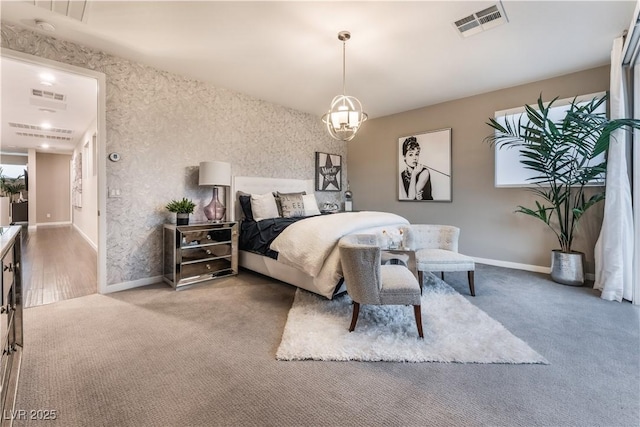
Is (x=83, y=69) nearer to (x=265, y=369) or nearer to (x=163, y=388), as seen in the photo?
(x=163, y=388)

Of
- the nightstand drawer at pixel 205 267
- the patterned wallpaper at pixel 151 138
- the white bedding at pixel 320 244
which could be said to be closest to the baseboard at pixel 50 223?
the patterned wallpaper at pixel 151 138

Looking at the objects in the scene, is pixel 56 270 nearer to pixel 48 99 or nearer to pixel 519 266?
pixel 48 99

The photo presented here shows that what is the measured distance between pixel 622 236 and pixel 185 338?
14.9 ft

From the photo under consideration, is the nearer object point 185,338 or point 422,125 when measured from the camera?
point 185,338

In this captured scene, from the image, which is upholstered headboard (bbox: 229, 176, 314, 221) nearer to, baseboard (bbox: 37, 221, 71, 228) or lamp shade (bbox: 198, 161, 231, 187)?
lamp shade (bbox: 198, 161, 231, 187)

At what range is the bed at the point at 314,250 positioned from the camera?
108 inches

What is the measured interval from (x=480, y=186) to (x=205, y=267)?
4.53 metres

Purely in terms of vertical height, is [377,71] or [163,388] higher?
[377,71]

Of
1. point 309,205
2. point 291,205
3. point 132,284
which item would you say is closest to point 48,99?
point 132,284

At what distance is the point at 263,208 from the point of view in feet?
13.8

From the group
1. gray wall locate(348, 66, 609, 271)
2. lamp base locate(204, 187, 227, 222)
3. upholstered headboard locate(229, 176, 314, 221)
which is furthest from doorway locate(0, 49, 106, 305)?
gray wall locate(348, 66, 609, 271)

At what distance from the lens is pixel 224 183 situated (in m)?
3.88

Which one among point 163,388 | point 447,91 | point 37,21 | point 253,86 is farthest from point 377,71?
point 163,388

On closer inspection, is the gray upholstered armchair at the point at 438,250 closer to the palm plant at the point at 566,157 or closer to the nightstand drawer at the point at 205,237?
the palm plant at the point at 566,157
